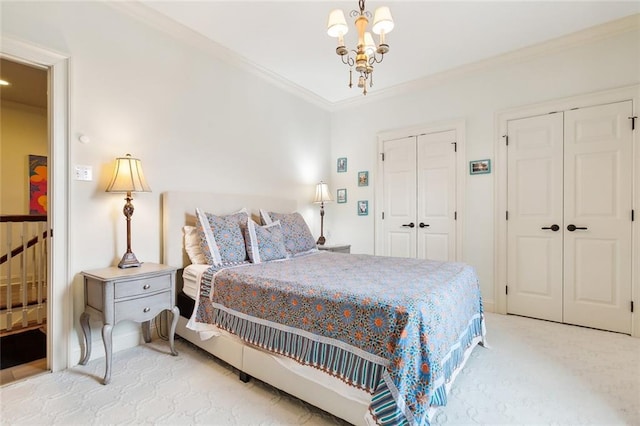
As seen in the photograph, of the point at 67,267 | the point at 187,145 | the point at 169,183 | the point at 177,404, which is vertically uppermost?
the point at 187,145

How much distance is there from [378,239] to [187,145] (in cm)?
270

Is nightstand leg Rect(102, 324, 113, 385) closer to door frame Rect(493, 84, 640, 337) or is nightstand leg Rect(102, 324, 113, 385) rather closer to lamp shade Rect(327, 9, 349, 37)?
lamp shade Rect(327, 9, 349, 37)

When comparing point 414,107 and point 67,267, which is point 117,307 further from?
point 414,107

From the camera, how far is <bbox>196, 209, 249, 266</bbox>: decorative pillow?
252 cm

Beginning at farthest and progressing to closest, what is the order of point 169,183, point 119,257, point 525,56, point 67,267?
point 525,56, point 169,183, point 119,257, point 67,267

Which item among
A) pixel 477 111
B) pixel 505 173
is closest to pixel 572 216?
pixel 505 173

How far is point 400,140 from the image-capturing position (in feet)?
13.5

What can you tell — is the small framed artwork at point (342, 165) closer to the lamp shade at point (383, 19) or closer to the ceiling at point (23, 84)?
the lamp shade at point (383, 19)

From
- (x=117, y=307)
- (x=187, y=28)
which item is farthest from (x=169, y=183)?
(x=187, y=28)

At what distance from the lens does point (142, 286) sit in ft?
7.03

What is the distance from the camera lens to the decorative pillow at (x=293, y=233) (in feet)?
10.5

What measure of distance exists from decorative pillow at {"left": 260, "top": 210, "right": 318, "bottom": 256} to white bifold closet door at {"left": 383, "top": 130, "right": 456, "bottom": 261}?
4.44 ft

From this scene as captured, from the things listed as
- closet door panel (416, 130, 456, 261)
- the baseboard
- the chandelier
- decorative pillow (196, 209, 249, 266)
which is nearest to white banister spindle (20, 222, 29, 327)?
decorative pillow (196, 209, 249, 266)

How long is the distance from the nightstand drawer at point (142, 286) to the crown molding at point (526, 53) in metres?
3.47
